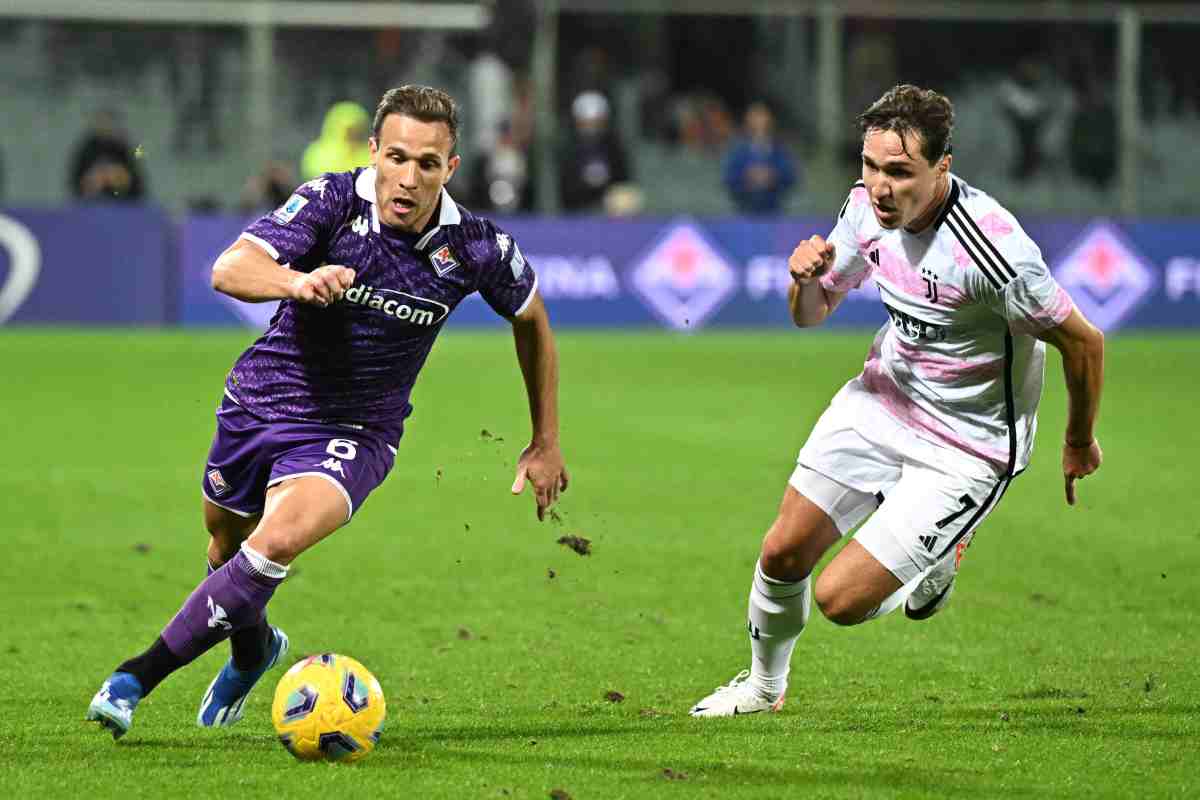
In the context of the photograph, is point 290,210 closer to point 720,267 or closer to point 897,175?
point 897,175

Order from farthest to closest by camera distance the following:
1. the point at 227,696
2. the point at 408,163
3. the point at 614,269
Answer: the point at 614,269
the point at 227,696
the point at 408,163

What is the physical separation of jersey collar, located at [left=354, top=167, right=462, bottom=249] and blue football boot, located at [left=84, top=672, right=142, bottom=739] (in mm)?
1581

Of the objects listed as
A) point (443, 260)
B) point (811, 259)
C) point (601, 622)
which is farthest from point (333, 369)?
point (601, 622)

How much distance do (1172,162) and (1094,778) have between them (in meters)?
21.0

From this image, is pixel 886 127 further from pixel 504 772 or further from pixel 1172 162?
pixel 1172 162

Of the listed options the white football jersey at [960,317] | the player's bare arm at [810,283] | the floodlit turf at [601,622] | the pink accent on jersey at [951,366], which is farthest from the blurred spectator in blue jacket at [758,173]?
the pink accent on jersey at [951,366]

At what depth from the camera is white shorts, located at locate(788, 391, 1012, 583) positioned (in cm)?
654

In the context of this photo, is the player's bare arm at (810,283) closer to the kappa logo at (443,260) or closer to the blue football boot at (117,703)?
the kappa logo at (443,260)

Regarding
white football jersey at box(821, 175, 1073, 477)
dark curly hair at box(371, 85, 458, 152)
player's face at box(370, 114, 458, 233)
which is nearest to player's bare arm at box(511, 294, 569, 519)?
player's face at box(370, 114, 458, 233)

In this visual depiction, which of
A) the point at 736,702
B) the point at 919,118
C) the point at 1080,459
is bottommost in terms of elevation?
the point at 736,702

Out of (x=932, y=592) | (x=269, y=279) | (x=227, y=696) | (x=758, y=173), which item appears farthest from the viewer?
(x=758, y=173)

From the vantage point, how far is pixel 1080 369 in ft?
20.4

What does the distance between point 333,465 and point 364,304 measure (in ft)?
1.70

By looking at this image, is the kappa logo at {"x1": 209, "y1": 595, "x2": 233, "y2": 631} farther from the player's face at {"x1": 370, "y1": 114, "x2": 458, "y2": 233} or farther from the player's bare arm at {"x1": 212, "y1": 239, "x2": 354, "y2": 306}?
the player's face at {"x1": 370, "y1": 114, "x2": 458, "y2": 233}
